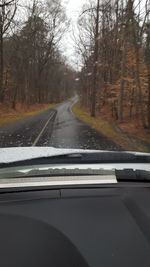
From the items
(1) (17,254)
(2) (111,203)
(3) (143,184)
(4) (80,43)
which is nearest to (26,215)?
(1) (17,254)

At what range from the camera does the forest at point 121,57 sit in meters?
17.6

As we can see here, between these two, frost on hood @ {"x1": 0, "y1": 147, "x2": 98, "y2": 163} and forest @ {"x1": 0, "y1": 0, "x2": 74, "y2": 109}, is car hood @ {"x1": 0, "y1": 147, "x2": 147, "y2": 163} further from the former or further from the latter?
forest @ {"x1": 0, "y1": 0, "x2": 74, "y2": 109}

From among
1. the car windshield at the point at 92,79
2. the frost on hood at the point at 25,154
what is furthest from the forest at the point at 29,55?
the frost on hood at the point at 25,154

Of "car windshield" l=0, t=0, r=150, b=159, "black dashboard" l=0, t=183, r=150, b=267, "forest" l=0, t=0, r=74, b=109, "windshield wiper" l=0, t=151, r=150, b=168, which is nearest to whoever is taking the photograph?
"black dashboard" l=0, t=183, r=150, b=267

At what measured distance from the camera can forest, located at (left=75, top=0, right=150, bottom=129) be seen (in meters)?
17.6

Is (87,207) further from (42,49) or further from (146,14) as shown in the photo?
(42,49)

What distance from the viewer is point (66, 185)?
1809 mm

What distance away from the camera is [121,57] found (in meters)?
24.9

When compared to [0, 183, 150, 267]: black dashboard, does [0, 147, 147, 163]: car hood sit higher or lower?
higher

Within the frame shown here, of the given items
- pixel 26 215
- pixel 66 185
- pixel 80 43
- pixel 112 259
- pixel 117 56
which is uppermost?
pixel 80 43

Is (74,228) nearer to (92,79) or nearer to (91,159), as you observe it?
(91,159)

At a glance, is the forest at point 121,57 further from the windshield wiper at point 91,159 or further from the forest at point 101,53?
the windshield wiper at point 91,159

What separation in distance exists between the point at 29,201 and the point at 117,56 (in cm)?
2835

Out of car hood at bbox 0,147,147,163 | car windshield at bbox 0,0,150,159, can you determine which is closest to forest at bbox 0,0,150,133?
car windshield at bbox 0,0,150,159
